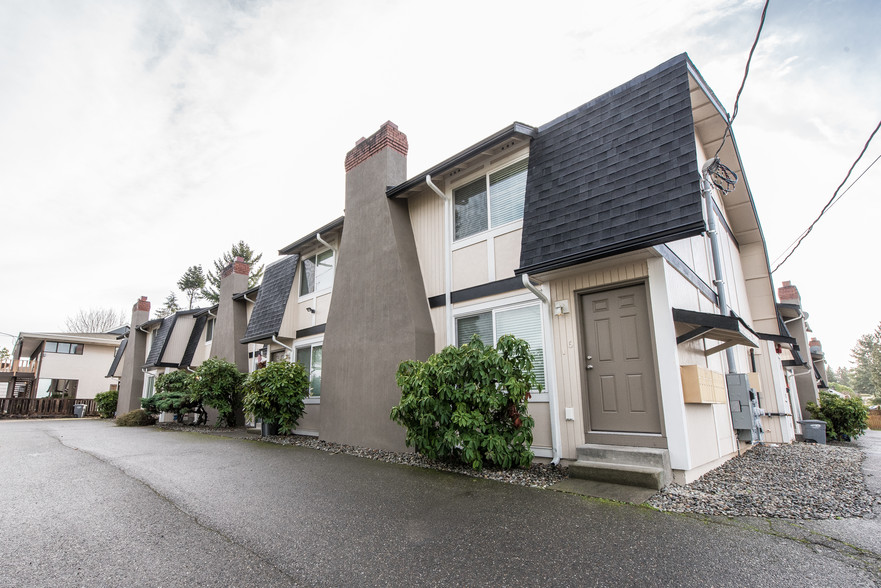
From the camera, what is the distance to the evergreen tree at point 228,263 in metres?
32.0

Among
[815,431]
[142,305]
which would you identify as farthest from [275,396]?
[142,305]

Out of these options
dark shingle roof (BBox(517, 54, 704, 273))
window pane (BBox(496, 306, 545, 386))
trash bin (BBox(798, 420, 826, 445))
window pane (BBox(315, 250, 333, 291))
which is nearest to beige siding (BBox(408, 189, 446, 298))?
window pane (BBox(496, 306, 545, 386))

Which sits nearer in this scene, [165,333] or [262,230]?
[165,333]

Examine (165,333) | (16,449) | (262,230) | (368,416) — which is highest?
(262,230)

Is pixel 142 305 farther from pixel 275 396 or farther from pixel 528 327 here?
pixel 528 327

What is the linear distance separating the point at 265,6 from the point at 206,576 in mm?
10868

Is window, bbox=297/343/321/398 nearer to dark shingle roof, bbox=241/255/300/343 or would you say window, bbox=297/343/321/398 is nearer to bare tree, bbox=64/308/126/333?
dark shingle roof, bbox=241/255/300/343

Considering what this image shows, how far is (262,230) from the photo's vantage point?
3384cm

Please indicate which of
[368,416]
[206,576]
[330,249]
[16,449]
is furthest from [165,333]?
[206,576]

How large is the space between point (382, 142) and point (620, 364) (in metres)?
6.74

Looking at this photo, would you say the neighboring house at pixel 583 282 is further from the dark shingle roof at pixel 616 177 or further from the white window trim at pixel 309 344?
the white window trim at pixel 309 344

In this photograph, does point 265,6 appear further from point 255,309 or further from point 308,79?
point 255,309

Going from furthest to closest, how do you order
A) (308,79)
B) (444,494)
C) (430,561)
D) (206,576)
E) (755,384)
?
1. (308,79)
2. (755,384)
3. (444,494)
4. (430,561)
5. (206,576)

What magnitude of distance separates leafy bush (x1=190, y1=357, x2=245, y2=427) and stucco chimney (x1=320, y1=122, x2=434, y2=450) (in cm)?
509
